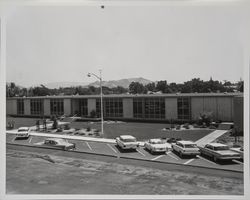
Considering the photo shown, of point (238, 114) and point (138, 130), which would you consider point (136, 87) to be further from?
point (238, 114)

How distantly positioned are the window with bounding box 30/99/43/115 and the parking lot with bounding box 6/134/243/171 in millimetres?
745

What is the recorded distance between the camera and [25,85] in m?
7.57

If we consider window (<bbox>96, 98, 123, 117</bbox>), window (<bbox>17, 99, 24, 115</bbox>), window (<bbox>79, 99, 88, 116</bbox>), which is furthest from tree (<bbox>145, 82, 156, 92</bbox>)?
window (<bbox>17, 99, 24, 115</bbox>)

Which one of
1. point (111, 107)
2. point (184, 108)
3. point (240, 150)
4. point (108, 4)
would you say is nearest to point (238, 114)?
point (240, 150)

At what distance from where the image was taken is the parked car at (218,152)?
21.1 feet

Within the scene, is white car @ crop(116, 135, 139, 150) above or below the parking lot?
above

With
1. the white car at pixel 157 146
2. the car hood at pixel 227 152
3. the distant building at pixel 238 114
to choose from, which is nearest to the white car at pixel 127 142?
the white car at pixel 157 146

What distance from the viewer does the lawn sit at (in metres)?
7.17

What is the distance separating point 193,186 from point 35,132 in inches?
187

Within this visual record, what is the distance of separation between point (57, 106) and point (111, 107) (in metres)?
1.60

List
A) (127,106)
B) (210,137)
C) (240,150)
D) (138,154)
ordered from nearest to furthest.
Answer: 1. (240,150)
2. (210,137)
3. (138,154)
4. (127,106)

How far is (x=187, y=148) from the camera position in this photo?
681 centimetres

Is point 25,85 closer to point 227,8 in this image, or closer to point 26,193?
point 26,193

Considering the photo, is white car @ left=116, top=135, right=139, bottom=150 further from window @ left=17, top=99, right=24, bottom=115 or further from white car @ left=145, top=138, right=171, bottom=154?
window @ left=17, top=99, right=24, bottom=115
